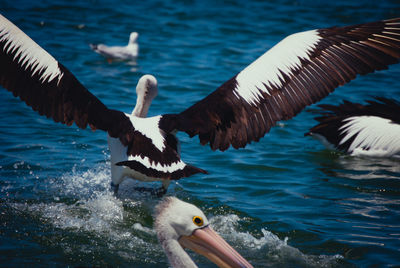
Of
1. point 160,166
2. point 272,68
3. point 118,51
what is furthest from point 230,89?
point 118,51

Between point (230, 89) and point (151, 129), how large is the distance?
3.13 feet

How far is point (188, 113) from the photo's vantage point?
5.78m

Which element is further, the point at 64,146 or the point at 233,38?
the point at 233,38

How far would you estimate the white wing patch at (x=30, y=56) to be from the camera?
547 cm

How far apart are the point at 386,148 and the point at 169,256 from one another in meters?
4.90

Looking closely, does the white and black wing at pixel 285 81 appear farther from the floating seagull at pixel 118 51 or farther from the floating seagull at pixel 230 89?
the floating seagull at pixel 118 51

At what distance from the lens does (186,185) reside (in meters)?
6.70

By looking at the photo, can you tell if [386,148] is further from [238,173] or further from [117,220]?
[117,220]

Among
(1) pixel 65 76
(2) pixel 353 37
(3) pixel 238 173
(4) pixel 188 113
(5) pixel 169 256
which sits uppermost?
(2) pixel 353 37

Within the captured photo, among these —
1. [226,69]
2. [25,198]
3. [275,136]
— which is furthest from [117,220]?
[226,69]

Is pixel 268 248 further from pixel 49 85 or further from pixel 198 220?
pixel 49 85

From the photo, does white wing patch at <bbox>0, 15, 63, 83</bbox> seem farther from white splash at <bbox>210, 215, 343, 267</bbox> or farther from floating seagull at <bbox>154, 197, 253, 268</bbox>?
floating seagull at <bbox>154, 197, 253, 268</bbox>

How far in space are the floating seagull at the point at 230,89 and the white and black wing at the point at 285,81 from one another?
1 cm

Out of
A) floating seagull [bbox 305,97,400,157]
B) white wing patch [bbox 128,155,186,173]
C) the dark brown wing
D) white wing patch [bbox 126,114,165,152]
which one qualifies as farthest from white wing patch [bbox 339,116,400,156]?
the dark brown wing
